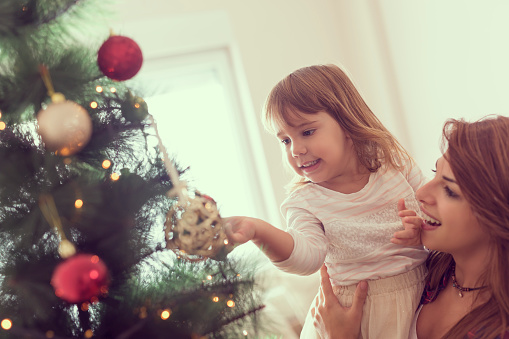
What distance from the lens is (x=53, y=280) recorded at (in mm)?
702

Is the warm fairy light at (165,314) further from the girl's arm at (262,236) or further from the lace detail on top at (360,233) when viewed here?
the lace detail on top at (360,233)

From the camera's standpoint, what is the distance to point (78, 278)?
66 cm

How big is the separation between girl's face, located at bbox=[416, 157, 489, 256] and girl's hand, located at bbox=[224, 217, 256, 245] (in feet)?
1.28

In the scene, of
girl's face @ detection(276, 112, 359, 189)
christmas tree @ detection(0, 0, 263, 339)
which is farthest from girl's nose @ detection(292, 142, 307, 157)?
christmas tree @ detection(0, 0, 263, 339)

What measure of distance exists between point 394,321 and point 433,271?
0.15 m

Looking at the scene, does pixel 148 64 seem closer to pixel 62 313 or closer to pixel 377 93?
pixel 377 93

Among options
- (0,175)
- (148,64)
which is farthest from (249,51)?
(0,175)

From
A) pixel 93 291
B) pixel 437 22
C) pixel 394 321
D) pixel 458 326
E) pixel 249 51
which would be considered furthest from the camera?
pixel 249 51

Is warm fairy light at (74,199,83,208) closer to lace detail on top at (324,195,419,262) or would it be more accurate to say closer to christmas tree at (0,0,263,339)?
christmas tree at (0,0,263,339)

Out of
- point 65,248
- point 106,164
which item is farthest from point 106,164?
point 65,248

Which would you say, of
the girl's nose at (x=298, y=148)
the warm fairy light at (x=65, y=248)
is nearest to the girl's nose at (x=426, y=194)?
the girl's nose at (x=298, y=148)

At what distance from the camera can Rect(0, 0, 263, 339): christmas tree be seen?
2.33 feet

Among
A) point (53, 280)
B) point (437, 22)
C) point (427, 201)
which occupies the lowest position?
point (427, 201)

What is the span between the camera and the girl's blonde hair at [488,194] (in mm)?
1001
